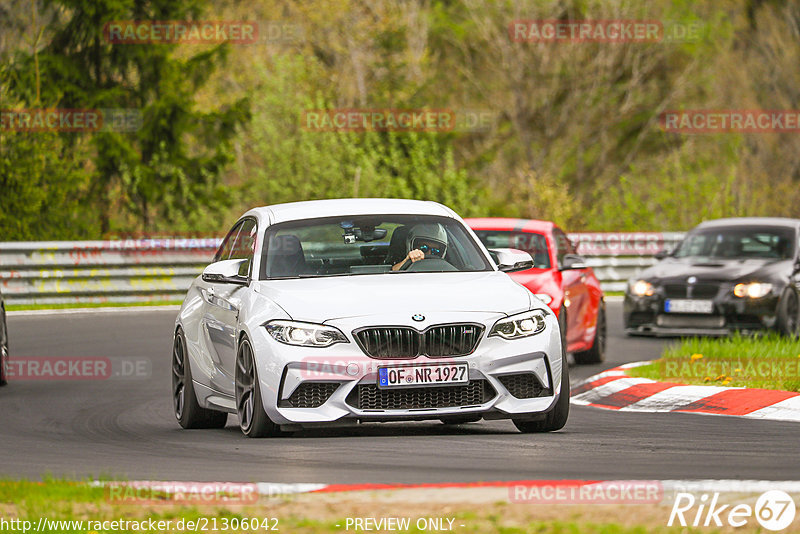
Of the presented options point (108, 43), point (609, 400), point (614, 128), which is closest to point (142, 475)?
point (609, 400)

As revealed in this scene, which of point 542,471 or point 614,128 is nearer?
point 542,471

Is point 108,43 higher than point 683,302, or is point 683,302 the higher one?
point 108,43

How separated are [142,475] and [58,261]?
18.5 m

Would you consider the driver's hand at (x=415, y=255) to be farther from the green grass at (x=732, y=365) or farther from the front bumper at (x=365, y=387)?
the green grass at (x=732, y=365)

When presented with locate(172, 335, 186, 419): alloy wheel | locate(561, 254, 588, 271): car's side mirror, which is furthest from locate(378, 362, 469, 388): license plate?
locate(561, 254, 588, 271): car's side mirror

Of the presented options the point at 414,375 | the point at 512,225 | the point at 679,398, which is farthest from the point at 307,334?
the point at 512,225

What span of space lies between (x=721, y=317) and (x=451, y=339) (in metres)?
10.1

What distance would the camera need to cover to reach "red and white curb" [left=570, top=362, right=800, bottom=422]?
1162cm

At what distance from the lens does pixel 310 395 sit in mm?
9672

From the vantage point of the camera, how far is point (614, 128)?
5553 cm

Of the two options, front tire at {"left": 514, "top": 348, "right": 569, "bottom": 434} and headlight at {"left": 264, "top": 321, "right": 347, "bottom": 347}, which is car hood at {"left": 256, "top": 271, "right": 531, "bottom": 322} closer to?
headlight at {"left": 264, "top": 321, "right": 347, "bottom": 347}

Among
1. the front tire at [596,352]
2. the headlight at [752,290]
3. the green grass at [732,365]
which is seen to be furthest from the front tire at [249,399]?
the headlight at [752,290]

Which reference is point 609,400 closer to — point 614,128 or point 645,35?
point 645,35

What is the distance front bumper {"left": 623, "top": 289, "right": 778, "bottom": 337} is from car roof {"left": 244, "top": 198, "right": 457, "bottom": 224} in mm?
8196
